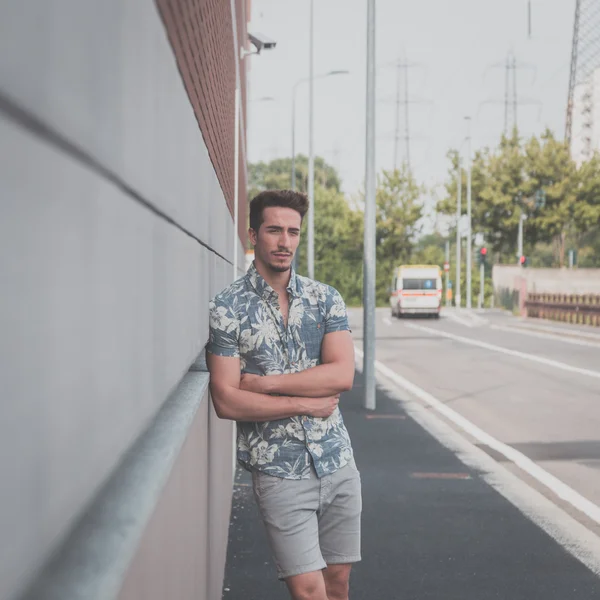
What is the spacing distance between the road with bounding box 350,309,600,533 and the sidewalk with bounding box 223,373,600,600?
24.5 inches

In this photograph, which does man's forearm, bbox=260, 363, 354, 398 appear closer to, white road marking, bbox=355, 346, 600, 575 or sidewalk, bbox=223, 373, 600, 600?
sidewalk, bbox=223, 373, 600, 600

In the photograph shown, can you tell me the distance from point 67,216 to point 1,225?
311 mm

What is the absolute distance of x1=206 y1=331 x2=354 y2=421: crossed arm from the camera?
3508 mm

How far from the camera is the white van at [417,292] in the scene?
50375 mm

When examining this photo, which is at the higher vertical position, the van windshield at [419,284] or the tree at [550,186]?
the tree at [550,186]

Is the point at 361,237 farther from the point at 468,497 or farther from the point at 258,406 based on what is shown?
the point at 258,406

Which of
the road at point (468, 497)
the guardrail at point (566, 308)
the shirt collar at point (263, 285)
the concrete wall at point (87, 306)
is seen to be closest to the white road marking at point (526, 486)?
the road at point (468, 497)

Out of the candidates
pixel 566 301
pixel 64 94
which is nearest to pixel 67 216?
pixel 64 94

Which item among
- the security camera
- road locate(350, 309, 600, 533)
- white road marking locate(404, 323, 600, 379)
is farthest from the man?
the security camera

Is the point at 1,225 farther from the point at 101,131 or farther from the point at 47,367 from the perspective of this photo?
the point at 101,131

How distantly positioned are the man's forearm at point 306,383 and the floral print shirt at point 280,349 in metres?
0.06

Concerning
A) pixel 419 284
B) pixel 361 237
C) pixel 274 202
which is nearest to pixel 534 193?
pixel 361 237

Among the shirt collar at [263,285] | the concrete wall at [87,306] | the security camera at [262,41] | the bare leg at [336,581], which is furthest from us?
the security camera at [262,41]

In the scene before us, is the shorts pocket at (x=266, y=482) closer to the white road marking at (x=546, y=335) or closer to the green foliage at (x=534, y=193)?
the white road marking at (x=546, y=335)
